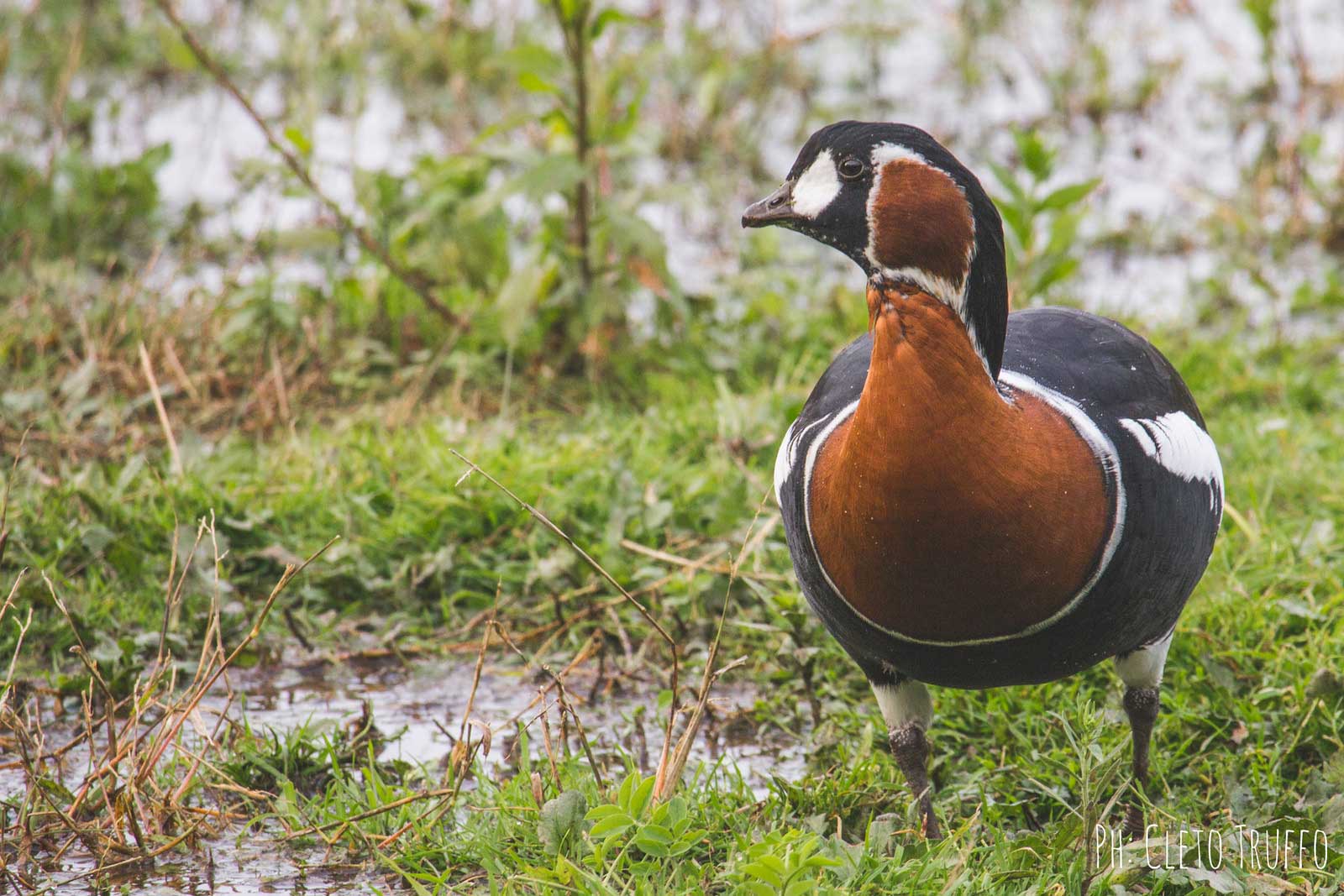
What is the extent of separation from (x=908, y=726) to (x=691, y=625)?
3.17 ft

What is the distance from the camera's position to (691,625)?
391 cm

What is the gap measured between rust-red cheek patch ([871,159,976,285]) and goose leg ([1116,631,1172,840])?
95 cm

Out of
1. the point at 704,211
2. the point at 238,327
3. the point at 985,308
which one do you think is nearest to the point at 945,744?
the point at 985,308

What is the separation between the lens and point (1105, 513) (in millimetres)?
2602

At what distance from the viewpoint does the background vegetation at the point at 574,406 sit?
287 cm

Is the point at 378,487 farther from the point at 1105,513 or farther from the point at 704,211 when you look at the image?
the point at 704,211

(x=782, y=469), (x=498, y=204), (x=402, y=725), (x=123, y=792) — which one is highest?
(x=498, y=204)

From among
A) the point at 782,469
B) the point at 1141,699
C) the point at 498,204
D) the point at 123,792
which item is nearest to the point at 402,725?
the point at 123,792

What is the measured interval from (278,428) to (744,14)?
181 inches

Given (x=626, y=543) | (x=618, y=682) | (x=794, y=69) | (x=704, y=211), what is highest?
(x=794, y=69)

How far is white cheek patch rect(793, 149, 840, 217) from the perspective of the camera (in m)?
2.66

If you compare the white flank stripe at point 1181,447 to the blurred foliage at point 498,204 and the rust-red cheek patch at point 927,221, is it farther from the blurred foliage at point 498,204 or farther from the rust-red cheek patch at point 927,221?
the blurred foliage at point 498,204

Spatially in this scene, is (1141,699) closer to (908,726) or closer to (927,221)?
(908,726)

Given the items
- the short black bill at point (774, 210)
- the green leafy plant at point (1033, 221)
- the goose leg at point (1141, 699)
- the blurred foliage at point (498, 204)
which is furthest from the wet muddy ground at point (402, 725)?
the green leafy plant at point (1033, 221)
